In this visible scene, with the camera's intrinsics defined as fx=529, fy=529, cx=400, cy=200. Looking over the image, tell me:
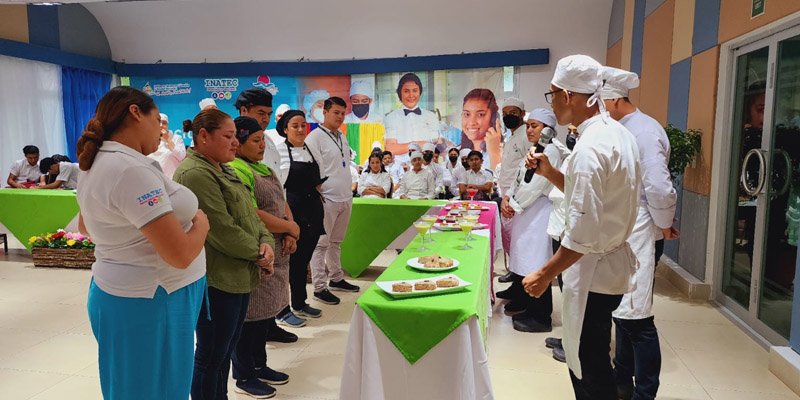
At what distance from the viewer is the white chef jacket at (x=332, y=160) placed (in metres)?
3.99

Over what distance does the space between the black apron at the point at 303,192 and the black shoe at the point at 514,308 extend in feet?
5.07

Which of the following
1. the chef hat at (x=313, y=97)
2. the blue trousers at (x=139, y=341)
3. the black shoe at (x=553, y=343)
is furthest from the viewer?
the chef hat at (x=313, y=97)

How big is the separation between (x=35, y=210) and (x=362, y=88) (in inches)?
219

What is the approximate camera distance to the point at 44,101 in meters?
9.19

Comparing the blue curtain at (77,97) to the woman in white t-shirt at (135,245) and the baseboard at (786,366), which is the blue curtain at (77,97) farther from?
the baseboard at (786,366)

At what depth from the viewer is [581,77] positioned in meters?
1.83

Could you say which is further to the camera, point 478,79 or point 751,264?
point 478,79

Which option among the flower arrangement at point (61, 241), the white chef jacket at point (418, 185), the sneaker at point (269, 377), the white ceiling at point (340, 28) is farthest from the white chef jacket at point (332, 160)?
the white ceiling at point (340, 28)

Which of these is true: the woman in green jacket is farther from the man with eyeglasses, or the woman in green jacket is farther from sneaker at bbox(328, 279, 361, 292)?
sneaker at bbox(328, 279, 361, 292)

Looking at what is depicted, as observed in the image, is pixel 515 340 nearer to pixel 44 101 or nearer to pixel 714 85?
pixel 714 85

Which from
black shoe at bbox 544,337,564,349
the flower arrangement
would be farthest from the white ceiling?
black shoe at bbox 544,337,564,349

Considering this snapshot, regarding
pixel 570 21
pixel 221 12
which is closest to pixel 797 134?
pixel 570 21

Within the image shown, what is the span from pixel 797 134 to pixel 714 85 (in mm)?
1163

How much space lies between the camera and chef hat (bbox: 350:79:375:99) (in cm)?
963
